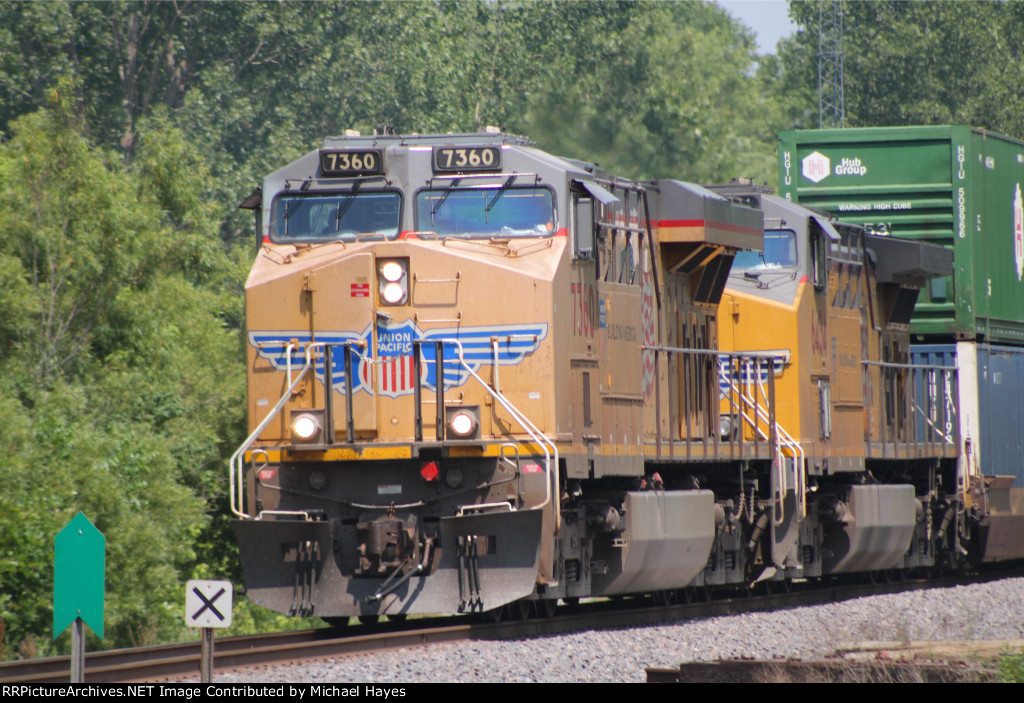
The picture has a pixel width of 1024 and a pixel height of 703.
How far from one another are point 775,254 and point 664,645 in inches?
232

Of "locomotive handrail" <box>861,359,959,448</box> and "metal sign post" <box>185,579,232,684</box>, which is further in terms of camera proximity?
"locomotive handrail" <box>861,359,959,448</box>

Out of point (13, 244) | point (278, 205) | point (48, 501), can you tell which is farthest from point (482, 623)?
point (13, 244)

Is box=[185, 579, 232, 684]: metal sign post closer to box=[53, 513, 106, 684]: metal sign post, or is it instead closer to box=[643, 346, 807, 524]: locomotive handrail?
box=[53, 513, 106, 684]: metal sign post

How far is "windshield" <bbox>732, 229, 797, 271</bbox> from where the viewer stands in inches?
636

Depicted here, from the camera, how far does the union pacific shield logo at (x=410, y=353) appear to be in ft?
39.3

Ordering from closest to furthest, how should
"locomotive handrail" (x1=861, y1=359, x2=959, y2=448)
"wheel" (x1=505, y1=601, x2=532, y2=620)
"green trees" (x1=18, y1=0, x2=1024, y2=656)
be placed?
"wheel" (x1=505, y1=601, x2=532, y2=620) → "locomotive handrail" (x1=861, y1=359, x2=959, y2=448) → "green trees" (x1=18, y1=0, x2=1024, y2=656)

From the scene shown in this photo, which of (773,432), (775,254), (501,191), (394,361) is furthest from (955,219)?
(394,361)

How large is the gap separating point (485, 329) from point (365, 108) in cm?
2982

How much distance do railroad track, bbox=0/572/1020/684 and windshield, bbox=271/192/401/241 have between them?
3263 millimetres

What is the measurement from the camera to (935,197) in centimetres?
1919

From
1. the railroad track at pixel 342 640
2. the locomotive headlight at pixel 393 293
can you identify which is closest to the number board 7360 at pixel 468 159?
the locomotive headlight at pixel 393 293

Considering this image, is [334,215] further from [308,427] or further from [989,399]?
[989,399]

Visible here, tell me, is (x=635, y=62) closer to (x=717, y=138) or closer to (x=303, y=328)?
(x=717, y=138)

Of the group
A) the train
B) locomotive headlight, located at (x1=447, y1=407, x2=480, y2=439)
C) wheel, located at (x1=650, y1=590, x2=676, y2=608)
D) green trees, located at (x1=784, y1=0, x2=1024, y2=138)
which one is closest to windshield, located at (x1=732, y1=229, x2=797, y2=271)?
the train
